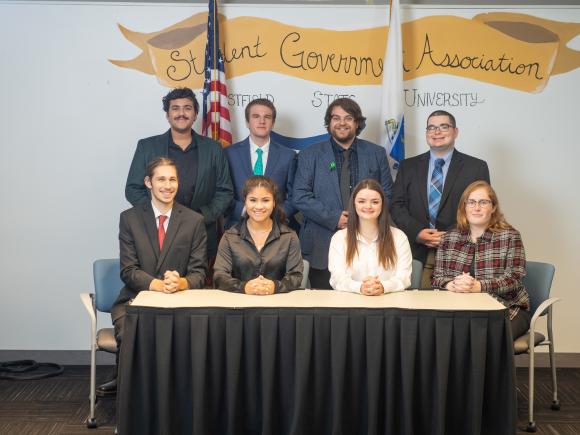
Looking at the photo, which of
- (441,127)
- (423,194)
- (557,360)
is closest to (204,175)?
(423,194)

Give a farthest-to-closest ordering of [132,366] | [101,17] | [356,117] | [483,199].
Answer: [101,17] → [356,117] → [483,199] → [132,366]

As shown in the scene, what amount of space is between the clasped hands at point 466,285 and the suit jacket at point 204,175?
151 cm

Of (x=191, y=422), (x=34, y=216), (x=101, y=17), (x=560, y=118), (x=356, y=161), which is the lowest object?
(x=191, y=422)

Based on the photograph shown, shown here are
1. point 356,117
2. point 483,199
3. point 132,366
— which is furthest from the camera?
point 356,117

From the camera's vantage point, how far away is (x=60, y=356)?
5270 mm

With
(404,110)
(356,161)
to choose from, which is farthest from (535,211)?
(356,161)

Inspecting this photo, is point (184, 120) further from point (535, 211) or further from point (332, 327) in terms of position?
point (535, 211)

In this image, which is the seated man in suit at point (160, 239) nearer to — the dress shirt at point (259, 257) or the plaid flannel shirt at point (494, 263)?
the dress shirt at point (259, 257)

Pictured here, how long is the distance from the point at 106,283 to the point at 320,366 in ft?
5.02

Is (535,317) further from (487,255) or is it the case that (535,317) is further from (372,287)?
(372,287)

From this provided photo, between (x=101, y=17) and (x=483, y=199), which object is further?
(x=101, y=17)

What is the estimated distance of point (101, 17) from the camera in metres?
5.10

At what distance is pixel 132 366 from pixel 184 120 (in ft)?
6.01

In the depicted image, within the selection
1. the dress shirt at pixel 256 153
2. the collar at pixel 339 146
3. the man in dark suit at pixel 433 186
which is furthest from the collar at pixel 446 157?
the dress shirt at pixel 256 153
